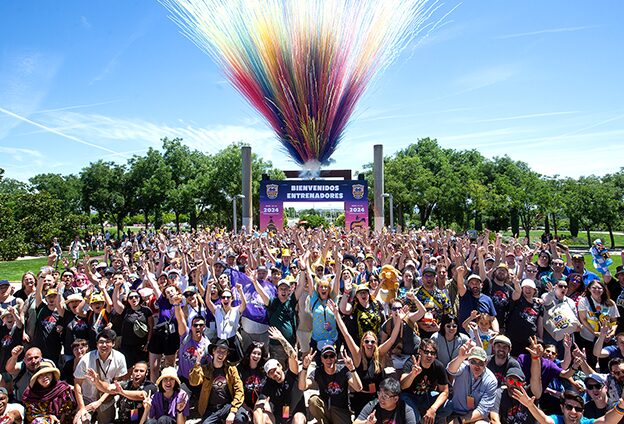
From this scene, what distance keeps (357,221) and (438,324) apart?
14.5 m

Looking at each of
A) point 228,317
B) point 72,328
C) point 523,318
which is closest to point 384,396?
point 228,317

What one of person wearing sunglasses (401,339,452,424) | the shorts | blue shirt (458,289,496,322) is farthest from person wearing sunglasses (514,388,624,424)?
the shorts

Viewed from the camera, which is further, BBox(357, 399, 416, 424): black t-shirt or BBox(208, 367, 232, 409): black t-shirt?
BBox(208, 367, 232, 409): black t-shirt

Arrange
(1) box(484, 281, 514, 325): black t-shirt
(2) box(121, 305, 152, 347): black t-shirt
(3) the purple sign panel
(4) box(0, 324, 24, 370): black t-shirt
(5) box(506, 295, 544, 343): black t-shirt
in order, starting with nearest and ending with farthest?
(4) box(0, 324, 24, 370): black t-shirt → (5) box(506, 295, 544, 343): black t-shirt → (2) box(121, 305, 152, 347): black t-shirt → (1) box(484, 281, 514, 325): black t-shirt → (3) the purple sign panel

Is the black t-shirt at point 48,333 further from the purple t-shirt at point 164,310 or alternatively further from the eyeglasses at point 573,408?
the eyeglasses at point 573,408

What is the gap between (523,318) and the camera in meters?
4.58

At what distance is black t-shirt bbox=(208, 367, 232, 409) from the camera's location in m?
3.94

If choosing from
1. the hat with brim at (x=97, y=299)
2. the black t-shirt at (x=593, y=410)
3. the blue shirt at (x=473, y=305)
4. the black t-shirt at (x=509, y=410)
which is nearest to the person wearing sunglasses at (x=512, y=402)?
the black t-shirt at (x=509, y=410)

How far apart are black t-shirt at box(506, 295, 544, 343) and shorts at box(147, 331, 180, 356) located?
3852 mm

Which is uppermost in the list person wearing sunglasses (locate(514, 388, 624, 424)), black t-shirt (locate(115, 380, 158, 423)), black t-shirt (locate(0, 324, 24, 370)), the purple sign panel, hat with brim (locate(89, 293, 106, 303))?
the purple sign panel

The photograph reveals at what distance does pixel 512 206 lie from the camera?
2934 centimetres

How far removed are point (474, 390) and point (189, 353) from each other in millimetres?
2858

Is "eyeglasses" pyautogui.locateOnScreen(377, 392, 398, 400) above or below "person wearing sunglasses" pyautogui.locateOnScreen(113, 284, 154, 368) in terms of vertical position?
below

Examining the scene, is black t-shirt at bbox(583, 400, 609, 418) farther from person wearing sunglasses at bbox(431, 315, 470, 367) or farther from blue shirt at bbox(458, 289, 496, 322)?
blue shirt at bbox(458, 289, 496, 322)
